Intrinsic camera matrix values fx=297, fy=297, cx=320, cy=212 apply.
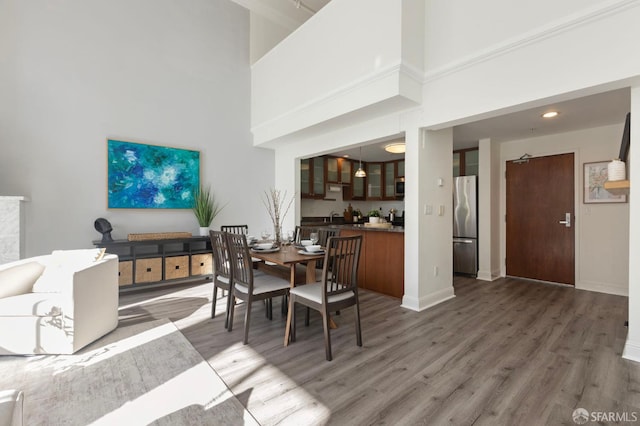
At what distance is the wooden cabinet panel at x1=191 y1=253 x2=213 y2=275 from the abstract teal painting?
86cm

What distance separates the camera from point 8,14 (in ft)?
11.7

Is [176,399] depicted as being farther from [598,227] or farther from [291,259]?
[598,227]

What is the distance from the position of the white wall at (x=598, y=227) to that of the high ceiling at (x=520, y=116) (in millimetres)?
217

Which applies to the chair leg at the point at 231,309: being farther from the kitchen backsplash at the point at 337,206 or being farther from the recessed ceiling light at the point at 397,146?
the kitchen backsplash at the point at 337,206

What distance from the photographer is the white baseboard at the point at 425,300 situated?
11.4 feet

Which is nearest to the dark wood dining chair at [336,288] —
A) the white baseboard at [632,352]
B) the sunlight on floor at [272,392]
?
the sunlight on floor at [272,392]

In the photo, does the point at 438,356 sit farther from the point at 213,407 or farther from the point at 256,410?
the point at 213,407

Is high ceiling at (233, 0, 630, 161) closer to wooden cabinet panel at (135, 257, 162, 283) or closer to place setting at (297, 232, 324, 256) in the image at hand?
place setting at (297, 232, 324, 256)

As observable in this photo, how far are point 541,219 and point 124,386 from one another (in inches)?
230

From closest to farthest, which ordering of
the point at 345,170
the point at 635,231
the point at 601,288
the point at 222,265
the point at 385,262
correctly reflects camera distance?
the point at 635,231 < the point at 222,265 < the point at 385,262 < the point at 601,288 < the point at 345,170

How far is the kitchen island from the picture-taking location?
3.87 meters

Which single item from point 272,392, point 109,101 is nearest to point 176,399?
point 272,392

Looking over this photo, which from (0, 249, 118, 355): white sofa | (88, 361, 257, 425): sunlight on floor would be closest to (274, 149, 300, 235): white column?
(0, 249, 118, 355): white sofa

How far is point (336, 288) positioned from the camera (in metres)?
2.49
